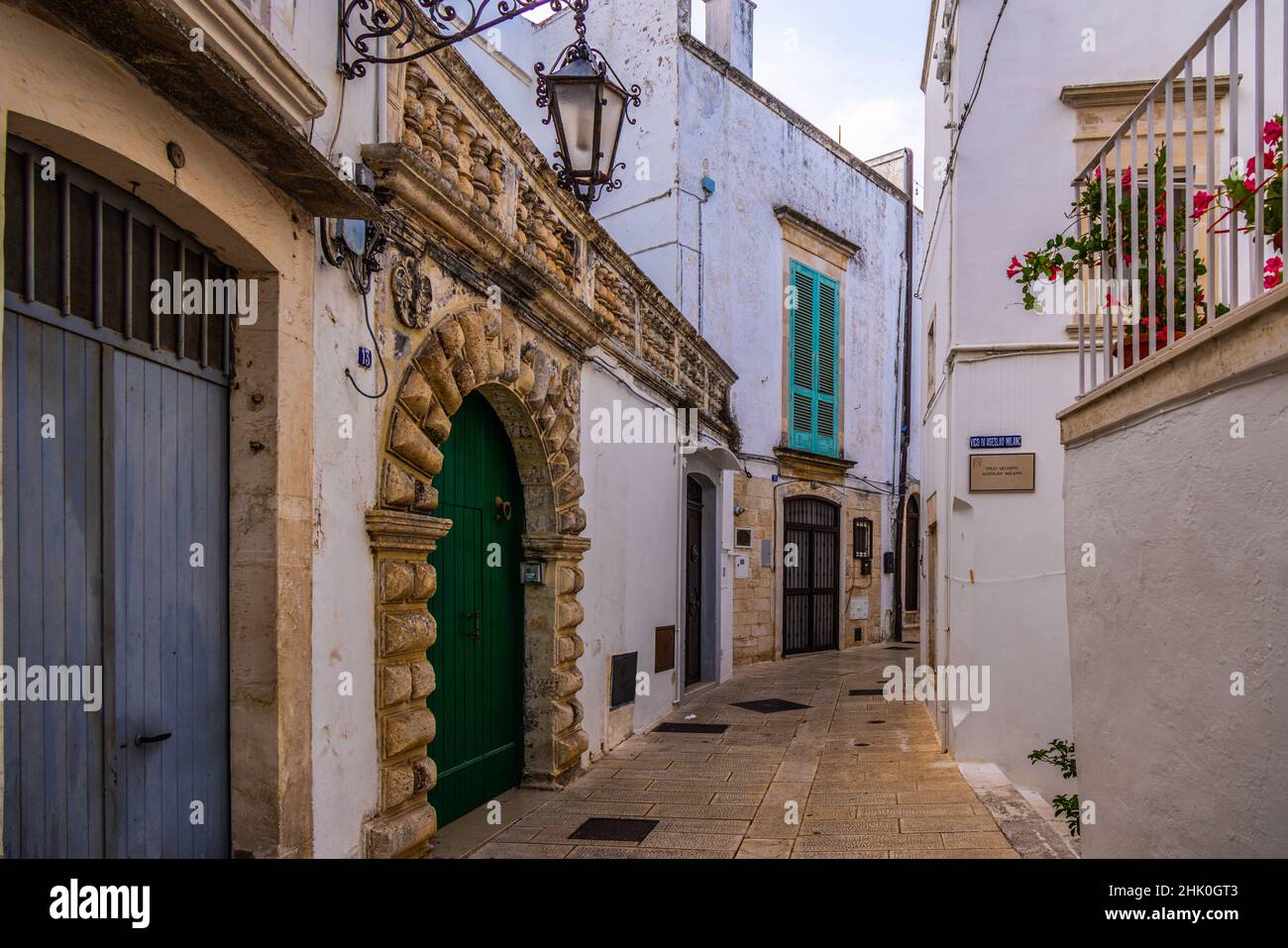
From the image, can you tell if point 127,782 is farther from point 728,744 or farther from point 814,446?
point 814,446

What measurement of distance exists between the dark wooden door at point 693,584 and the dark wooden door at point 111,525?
8.09 meters

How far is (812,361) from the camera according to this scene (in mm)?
15812

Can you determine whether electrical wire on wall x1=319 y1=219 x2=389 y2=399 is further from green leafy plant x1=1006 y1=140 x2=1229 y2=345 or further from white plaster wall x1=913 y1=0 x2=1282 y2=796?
white plaster wall x1=913 y1=0 x2=1282 y2=796

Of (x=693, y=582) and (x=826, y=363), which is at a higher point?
(x=826, y=363)

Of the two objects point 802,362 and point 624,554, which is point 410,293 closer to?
point 624,554

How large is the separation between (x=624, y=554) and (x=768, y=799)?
8.22ft

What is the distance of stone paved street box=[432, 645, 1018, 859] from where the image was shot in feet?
17.0

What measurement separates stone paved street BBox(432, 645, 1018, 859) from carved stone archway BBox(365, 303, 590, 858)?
0.55 m

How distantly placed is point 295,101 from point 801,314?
12640 mm

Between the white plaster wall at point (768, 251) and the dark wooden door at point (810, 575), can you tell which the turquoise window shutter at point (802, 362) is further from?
the dark wooden door at point (810, 575)

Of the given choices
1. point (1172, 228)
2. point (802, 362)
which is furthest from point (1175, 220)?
point (802, 362)

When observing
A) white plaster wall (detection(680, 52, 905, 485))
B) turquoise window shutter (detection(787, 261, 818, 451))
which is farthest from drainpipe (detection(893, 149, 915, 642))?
turquoise window shutter (detection(787, 261, 818, 451))

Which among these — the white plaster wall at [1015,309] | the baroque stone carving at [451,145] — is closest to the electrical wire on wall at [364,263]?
the baroque stone carving at [451,145]
